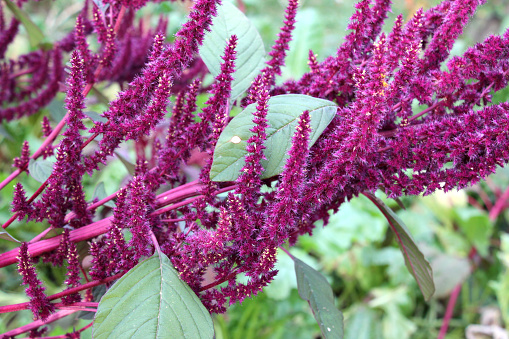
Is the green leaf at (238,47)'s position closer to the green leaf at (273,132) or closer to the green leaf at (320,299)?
the green leaf at (273,132)

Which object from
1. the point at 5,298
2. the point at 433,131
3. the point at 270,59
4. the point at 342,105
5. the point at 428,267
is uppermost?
the point at 5,298

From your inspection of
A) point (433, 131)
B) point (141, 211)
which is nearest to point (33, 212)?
point (141, 211)

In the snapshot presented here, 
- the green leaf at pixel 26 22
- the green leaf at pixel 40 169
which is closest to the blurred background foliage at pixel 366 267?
the green leaf at pixel 26 22

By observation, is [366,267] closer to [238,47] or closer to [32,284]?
[238,47]

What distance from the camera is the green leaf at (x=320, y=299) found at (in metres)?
0.61

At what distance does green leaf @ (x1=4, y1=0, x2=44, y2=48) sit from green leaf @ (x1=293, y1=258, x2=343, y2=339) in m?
0.87

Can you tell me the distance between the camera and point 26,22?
3.34ft

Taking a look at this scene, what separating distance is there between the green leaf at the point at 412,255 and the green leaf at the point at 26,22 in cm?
90

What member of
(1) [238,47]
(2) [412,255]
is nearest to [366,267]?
(2) [412,255]

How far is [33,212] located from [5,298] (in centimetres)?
142

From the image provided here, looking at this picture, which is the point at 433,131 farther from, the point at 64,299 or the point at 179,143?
the point at 64,299

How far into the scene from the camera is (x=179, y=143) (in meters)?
0.58

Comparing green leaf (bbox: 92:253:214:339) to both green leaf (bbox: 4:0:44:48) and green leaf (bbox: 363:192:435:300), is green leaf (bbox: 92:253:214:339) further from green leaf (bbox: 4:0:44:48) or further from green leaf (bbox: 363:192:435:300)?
green leaf (bbox: 4:0:44:48)

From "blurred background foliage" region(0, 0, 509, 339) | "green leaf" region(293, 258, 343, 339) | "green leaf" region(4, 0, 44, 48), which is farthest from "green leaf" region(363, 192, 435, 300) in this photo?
"blurred background foliage" region(0, 0, 509, 339)
